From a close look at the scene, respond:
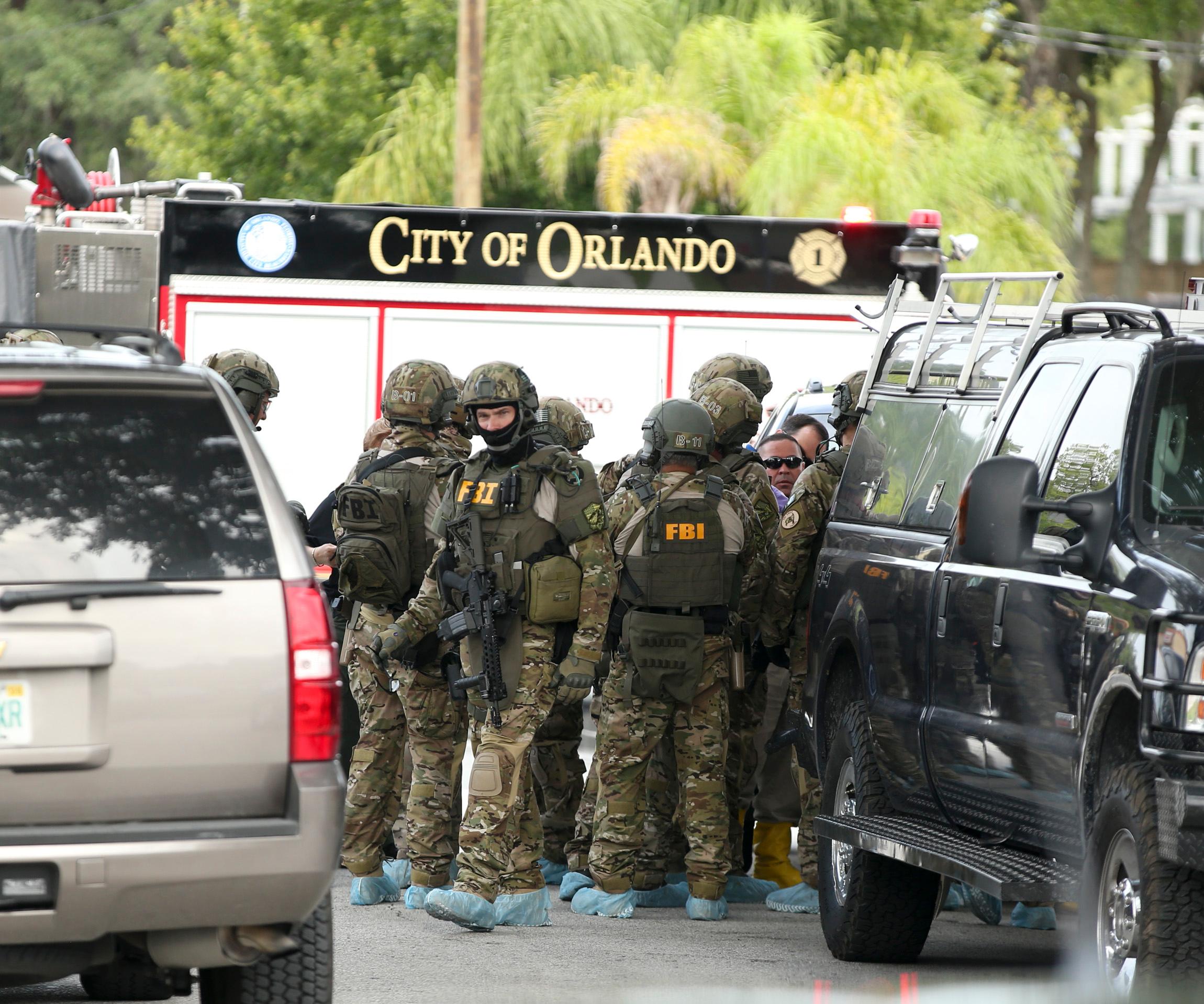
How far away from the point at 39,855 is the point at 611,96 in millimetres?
19941

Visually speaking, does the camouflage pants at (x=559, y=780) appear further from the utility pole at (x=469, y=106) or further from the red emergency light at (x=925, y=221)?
the utility pole at (x=469, y=106)

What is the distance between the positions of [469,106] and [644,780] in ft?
51.5

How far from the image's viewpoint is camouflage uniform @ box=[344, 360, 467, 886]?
8.63 metres

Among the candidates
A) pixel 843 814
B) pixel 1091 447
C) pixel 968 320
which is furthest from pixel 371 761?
pixel 1091 447

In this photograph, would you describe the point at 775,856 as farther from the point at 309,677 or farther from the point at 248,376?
the point at 309,677

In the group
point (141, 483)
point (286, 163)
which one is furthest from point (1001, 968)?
point (286, 163)

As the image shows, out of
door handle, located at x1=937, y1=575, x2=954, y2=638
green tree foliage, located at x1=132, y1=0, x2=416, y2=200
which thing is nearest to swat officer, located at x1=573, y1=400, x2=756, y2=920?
door handle, located at x1=937, y1=575, x2=954, y2=638

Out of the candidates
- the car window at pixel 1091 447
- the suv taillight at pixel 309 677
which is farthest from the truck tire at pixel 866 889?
the suv taillight at pixel 309 677

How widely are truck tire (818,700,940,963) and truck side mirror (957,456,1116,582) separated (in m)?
1.69

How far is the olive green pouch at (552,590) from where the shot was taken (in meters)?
8.04

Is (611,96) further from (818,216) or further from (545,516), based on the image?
(545,516)

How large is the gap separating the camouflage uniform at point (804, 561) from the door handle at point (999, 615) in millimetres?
2426

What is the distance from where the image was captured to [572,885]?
8.97 metres

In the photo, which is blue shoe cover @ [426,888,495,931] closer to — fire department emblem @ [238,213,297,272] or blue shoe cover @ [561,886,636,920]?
blue shoe cover @ [561,886,636,920]
